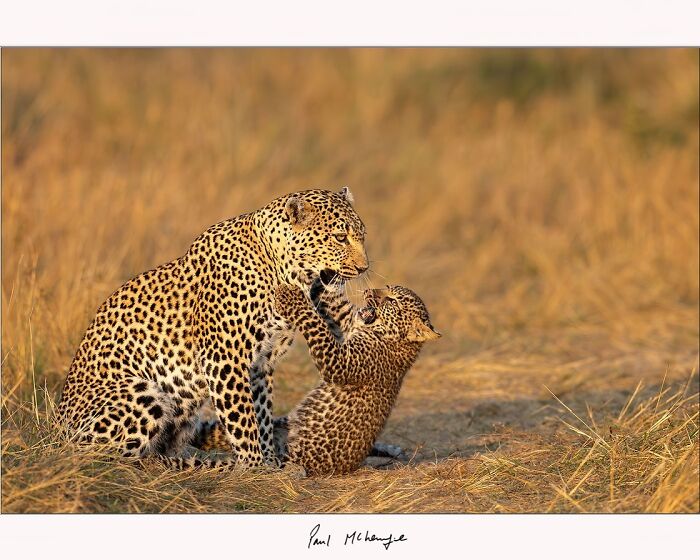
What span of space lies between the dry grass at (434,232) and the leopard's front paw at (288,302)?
103 cm

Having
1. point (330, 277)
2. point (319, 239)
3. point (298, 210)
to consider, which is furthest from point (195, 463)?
point (298, 210)

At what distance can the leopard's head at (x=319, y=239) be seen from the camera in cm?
773

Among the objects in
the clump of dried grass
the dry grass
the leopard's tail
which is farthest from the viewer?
the leopard's tail

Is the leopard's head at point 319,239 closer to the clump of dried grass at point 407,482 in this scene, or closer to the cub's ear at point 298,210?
the cub's ear at point 298,210

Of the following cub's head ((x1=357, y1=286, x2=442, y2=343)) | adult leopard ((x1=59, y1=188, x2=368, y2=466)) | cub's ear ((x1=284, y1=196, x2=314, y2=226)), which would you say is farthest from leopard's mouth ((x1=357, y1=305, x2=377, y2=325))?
cub's ear ((x1=284, y1=196, x2=314, y2=226))

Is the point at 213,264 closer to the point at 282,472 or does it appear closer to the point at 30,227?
the point at 282,472

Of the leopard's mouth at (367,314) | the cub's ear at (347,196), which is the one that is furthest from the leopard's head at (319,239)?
the leopard's mouth at (367,314)

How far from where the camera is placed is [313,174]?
1564 centimetres

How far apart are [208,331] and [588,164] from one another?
31.4 ft

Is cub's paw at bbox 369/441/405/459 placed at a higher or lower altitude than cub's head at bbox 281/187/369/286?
lower

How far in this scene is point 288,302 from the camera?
25.4 feet

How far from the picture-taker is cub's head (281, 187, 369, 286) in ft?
25.4

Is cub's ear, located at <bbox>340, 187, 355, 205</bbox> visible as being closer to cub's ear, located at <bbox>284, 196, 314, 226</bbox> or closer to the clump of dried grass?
cub's ear, located at <bbox>284, 196, 314, 226</bbox>

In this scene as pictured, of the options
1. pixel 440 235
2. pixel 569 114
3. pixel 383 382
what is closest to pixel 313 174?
pixel 440 235
